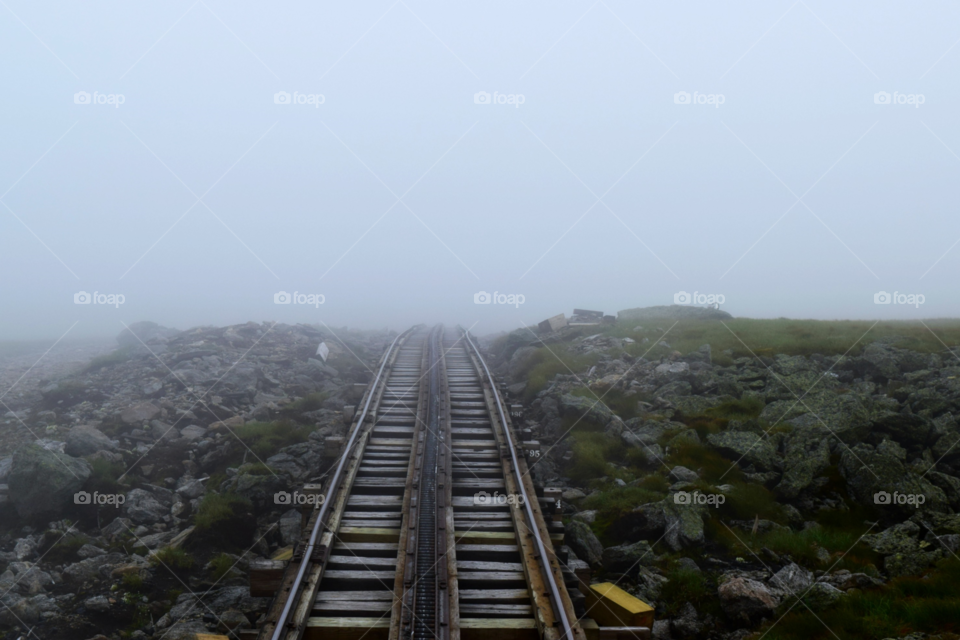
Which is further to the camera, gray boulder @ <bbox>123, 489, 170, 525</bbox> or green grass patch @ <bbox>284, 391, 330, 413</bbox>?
green grass patch @ <bbox>284, 391, 330, 413</bbox>

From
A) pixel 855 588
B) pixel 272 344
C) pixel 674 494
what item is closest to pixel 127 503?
pixel 674 494

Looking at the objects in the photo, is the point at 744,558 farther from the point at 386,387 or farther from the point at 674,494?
the point at 386,387

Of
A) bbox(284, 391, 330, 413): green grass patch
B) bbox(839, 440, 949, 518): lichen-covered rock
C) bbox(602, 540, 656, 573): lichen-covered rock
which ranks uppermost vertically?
bbox(284, 391, 330, 413): green grass patch

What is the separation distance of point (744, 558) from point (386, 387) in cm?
999

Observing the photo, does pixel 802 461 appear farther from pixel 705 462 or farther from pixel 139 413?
pixel 139 413

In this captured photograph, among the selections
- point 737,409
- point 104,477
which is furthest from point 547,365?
point 104,477

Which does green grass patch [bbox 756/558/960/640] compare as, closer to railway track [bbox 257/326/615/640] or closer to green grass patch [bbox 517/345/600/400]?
railway track [bbox 257/326/615/640]

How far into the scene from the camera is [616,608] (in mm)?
6387

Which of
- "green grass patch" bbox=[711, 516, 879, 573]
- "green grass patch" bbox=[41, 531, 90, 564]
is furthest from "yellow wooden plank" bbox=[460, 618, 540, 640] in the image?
"green grass patch" bbox=[41, 531, 90, 564]

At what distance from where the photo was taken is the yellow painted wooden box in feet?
20.3

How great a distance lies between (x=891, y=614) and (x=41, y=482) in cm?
1244

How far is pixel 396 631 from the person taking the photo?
5.81 metres

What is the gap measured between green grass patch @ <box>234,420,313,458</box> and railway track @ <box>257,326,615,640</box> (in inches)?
71.1

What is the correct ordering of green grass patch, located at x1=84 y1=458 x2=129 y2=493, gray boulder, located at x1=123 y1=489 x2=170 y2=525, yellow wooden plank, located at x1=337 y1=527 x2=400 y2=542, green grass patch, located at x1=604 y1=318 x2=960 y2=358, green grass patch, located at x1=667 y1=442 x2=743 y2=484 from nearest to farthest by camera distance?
1. yellow wooden plank, located at x1=337 y1=527 x2=400 y2=542
2. gray boulder, located at x1=123 y1=489 x2=170 y2=525
3. green grass patch, located at x1=667 y1=442 x2=743 y2=484
4. green grass patch, located at x1=84 y1=458 x2=129 y2=493
5. green grass patch, located at x1=604 y1=318 x2=960 y2=358
